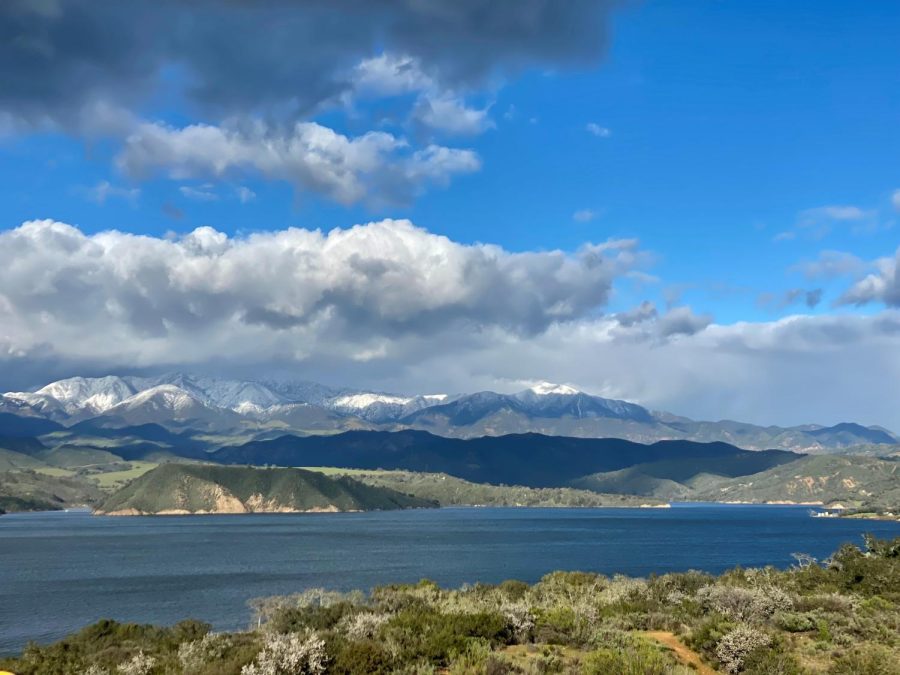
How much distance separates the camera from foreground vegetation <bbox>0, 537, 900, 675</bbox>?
28031 mm

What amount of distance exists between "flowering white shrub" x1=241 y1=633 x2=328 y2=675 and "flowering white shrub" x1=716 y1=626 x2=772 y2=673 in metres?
16.0

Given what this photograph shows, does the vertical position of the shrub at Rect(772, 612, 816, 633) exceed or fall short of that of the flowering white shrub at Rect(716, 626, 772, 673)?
it falls short

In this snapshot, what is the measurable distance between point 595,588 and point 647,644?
88.1 ft

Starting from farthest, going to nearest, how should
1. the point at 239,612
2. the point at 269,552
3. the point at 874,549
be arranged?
the point at 269,552, the point at 239,612, the point at 874,549

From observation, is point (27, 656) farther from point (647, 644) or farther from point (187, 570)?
point (187, 570)

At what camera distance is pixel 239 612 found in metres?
89.7

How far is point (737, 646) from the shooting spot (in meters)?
30.5

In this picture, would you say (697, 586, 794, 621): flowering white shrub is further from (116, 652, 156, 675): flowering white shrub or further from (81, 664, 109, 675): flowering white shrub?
(81, 664, 109, 675): flowering white shrub

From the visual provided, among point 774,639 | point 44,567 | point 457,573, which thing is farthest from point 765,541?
point 774,639

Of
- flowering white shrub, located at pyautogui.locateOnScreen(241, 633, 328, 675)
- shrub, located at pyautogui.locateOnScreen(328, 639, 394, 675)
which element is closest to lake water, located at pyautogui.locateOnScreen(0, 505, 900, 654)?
shrub, located at pyautogui.locateOnScreen(328, 639, 394, 675)

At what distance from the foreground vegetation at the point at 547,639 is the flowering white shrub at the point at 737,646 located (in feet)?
0.16

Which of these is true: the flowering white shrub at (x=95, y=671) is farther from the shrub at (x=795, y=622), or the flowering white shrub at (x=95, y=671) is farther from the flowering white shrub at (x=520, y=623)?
the shrub at (x=795, y=622)

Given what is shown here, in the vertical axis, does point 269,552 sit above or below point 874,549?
below

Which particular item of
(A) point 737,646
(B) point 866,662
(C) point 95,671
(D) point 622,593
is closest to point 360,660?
(C) point 95,671
